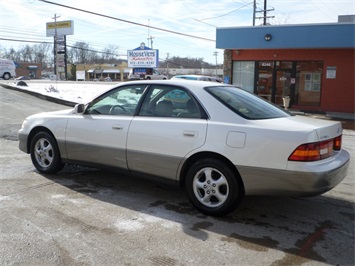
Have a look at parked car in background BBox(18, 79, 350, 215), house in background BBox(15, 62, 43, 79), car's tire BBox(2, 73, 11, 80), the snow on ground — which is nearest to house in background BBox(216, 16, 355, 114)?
the snow on ground

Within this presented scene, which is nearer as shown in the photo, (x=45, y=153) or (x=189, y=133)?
(x=189, y=133)

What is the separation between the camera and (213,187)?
13.6 feet

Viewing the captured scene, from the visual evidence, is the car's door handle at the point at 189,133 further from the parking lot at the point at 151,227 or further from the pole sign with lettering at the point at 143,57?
the pole sign with lettering at the point at 143,57

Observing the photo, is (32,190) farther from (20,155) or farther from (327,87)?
(327,87)

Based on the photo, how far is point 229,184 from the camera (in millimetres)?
4031

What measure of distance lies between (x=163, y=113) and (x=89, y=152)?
1.28 m

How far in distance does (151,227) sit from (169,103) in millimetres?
1573

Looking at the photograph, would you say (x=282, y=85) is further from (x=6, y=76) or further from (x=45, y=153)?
(x=6, y=76)

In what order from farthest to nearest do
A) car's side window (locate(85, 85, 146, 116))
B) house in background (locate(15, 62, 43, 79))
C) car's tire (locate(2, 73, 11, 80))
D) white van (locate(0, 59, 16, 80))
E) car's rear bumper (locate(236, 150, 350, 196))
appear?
1. house in background (locate(15, 62, 43, 79))
2. car's tire (locate(2, 73, 11, 80))
3. white van (locate(0, 59, 16, 80))
4. car's side window (locate(85, 85, 146, 116))
5. car's rear bumper (locate(236, 150, 350, 196))

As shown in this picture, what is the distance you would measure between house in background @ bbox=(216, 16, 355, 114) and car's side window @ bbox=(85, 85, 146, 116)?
611 inches

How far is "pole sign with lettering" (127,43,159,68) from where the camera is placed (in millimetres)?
35938

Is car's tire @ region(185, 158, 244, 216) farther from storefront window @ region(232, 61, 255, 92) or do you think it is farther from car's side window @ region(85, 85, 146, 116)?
storefront window @ region(232, 61, 255, 92)

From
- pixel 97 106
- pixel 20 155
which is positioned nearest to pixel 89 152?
pixel 97 106

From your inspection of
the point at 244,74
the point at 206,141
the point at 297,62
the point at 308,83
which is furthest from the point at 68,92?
the point at 206,141
